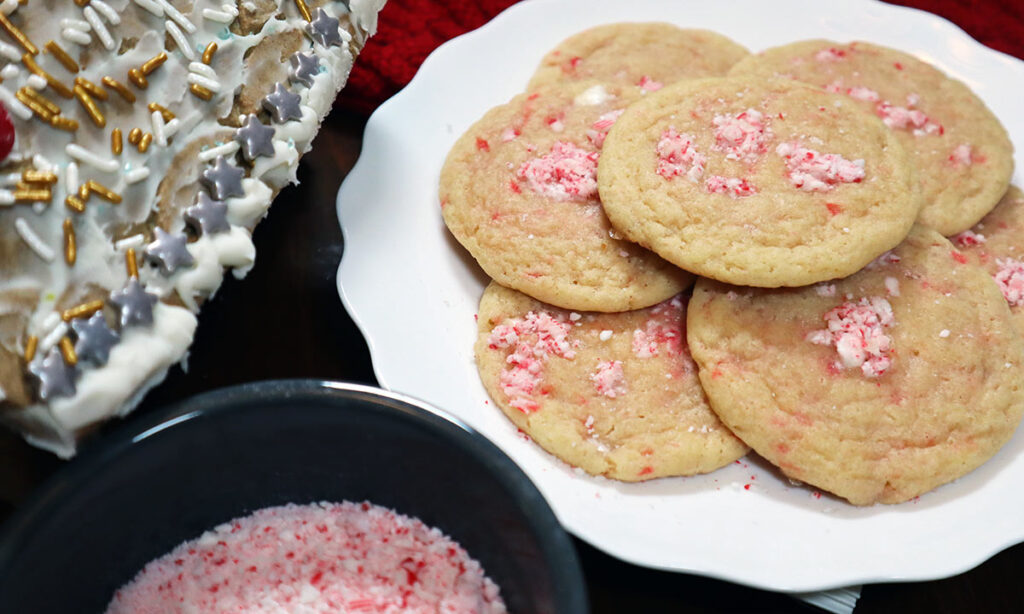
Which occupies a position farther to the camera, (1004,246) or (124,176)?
(1004,246)

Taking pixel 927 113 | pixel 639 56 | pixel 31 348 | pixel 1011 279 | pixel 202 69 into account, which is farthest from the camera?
pixel 639 56

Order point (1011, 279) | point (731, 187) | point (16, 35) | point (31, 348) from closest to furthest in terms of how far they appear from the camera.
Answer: point (31, 348) < point (16, 35) < point (731, 187) < point (1011, 279)

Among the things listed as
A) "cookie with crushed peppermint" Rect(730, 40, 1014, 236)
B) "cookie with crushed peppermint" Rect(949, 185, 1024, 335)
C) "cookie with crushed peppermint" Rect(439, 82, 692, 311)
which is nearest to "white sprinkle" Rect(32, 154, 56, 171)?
"cookie with crushed peppermint" Rect(439, 82, 692, 311)

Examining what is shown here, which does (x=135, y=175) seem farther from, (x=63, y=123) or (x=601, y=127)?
(x=601, y=127)

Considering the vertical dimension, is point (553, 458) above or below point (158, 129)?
below

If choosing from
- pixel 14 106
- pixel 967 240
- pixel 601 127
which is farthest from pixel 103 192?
pixel 967 240

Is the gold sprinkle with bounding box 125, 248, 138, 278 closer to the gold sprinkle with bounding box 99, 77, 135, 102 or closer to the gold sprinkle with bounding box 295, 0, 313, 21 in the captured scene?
the gold sprinkle with bounding box 99, 77, 135, 102

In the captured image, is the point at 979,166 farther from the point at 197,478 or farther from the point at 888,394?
the point at 197,478

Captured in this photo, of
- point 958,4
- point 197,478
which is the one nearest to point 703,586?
point 197,478
